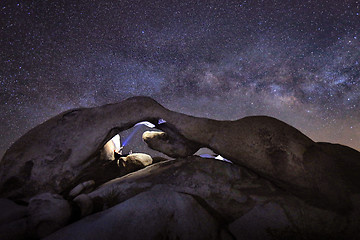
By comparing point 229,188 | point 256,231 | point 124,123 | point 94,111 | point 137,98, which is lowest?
point 256,231

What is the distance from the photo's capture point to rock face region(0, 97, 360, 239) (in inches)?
75.2

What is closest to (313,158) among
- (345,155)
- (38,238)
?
(345,155)

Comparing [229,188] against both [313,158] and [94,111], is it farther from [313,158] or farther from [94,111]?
[94,111]

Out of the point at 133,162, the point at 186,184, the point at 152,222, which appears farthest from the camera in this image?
the point at 133,162

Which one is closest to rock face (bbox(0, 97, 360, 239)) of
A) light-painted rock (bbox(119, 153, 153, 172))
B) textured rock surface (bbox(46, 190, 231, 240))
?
textured rock surface (bbox(46, 190, 231, 240))

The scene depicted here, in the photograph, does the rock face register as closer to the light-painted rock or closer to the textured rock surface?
the textured rock surface

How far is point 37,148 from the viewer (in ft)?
9.02

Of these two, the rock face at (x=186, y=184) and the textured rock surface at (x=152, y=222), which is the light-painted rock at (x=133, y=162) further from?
the textured rock surface at (x=152, y=222)

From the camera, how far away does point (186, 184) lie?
8.59 ft

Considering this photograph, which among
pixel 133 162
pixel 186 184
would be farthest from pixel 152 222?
pixel 133 162

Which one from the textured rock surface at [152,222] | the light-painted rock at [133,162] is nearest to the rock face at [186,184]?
the textured rock surface at [152,222]

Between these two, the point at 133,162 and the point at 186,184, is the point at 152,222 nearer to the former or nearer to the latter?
the point at 186,184

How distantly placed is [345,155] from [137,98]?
3.57m

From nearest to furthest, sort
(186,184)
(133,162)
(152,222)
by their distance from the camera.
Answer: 1. (152,222)
2. (186,184)
3. (133,162)
